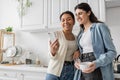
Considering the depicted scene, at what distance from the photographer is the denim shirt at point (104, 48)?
1267 millimetres

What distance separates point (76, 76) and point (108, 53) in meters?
0.34

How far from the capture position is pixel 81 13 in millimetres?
Result: 1416

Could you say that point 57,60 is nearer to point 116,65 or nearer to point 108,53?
point 108,53

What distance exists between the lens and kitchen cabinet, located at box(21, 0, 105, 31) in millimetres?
2350

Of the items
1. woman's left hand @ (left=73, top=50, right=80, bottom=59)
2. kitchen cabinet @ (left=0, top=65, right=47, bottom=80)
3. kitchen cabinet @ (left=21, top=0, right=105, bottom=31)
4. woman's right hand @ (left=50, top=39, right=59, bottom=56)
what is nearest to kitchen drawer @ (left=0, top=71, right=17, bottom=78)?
kitchen cabinet @ (left=0, top=65, right=47, bottom=80)

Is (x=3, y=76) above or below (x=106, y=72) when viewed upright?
below

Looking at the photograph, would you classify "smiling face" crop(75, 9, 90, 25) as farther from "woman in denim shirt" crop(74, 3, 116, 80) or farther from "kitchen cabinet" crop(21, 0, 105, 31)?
"kitchen cabinet" crop(21, 0, 105, 31)

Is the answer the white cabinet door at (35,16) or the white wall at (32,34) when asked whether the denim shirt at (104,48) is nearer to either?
the white wall at (32,34)

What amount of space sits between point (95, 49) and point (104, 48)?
7 cm

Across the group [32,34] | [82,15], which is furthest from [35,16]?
[82,15]

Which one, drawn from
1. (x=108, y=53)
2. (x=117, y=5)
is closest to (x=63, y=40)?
(x=108, y=53)

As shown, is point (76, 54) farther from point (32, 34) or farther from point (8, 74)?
point (32, 34)

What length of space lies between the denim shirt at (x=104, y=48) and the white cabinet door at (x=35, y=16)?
1.26 m

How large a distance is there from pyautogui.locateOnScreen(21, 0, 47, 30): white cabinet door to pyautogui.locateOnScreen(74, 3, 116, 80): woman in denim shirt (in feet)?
3.74
